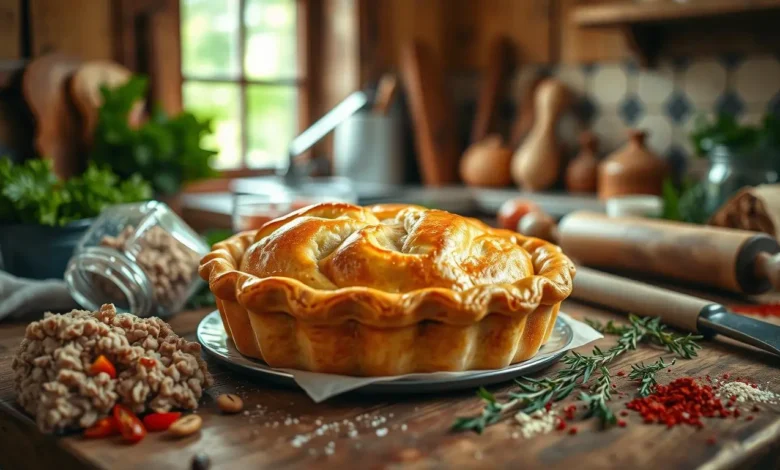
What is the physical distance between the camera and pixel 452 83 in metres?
3.78

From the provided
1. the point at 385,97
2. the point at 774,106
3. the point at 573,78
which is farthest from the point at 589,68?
the point at 385,97

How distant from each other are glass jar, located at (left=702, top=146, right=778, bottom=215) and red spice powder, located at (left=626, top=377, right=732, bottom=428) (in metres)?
0.99

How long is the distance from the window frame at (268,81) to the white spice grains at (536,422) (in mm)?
2395

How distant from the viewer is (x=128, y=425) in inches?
31.5

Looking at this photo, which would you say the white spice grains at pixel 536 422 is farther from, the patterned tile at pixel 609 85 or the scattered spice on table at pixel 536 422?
the patterned tile at pixel 609 85

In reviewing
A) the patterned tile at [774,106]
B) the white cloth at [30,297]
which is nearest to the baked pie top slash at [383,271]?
the white cloth at [30,297]

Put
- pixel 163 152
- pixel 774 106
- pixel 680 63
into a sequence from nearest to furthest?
1. pixel 163 152
2. pixel 774 106
3. pixel 680 63

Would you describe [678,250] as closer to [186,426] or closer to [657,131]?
[186,426]

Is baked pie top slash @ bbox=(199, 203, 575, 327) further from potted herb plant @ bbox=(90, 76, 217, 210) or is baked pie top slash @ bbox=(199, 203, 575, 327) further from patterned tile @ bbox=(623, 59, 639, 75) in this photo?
patterned tile @ bbox=(623, 59, 639, 75)

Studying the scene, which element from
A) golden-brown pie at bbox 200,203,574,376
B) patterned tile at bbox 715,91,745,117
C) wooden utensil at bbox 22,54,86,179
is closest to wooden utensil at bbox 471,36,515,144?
patterned tile at bbox 715,91,745,117

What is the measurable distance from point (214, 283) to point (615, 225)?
41.0 inches

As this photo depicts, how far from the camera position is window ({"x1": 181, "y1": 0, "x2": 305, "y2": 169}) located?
310 centimetres

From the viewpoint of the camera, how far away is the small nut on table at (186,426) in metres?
→ 0.80

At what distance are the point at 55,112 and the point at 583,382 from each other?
2.08 m
